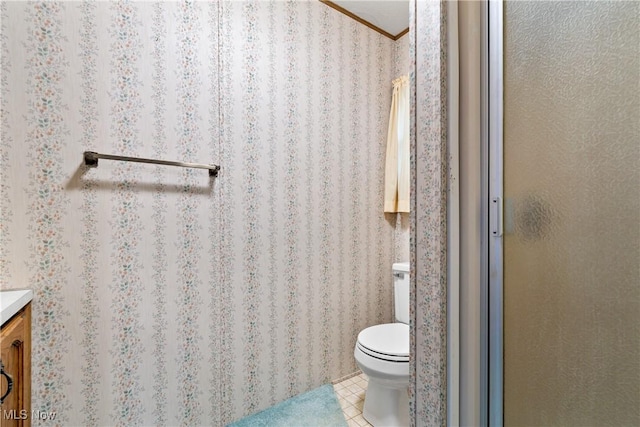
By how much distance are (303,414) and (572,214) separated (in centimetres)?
150

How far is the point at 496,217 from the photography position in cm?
70

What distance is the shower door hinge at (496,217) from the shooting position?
0.69 metres

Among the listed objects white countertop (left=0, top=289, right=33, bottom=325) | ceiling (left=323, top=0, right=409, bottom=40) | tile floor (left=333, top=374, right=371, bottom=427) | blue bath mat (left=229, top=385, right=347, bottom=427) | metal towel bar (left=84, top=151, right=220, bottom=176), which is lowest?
tile floor (left=333, top=374, right=371, bottom=427)

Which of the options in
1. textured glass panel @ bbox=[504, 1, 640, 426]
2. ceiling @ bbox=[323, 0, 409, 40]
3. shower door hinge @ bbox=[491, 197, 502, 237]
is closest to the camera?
textured glass panel @ bbox=[504, 1, 640, 426]

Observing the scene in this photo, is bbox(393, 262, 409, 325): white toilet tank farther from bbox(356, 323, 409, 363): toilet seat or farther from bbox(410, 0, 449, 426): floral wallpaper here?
bbox(410, 0, 449, 426): floral wallpaper

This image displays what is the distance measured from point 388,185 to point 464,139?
4.06 feet

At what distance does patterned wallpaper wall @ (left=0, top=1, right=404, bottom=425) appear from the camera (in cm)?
103

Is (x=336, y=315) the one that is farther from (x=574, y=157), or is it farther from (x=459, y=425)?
(x=574, y=157)

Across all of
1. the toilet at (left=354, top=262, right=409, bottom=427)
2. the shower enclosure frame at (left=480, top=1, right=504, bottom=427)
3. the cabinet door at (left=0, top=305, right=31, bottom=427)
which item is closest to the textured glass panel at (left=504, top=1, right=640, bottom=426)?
the shower enclosure frame at (left=480, top=1, right=504, bottom=427)

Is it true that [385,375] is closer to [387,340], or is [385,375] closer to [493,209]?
[387,340]

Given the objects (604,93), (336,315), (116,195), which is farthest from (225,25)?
(336,315)

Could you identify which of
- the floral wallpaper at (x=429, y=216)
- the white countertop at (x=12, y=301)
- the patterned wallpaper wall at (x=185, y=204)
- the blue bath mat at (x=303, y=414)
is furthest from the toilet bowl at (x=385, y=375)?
the white countertop at (x=12, y=301)

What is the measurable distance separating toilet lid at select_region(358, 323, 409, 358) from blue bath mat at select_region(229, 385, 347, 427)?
0.41 m

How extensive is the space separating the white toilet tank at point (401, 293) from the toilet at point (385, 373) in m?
0.15
